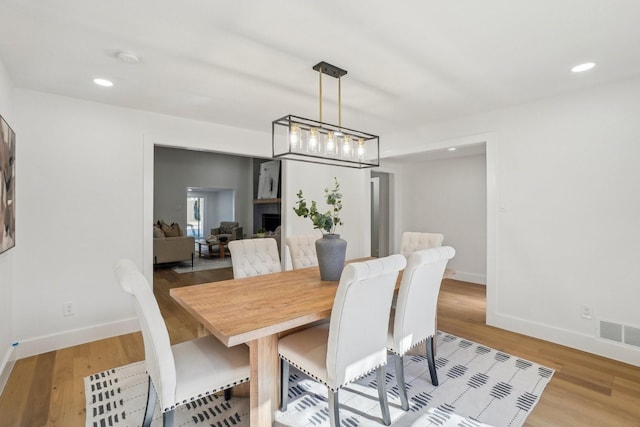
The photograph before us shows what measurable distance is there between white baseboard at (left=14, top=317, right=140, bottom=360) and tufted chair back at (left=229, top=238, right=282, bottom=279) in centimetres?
148

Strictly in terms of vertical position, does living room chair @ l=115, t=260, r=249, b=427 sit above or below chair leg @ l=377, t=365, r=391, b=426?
above

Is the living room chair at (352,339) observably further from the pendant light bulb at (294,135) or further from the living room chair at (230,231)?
the living room chair at (230,231)

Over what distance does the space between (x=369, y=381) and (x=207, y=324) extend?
1389 mm

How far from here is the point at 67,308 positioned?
297cm

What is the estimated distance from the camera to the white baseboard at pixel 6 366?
2.23 m

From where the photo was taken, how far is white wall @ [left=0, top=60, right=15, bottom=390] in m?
2.29

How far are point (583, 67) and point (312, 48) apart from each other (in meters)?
2.09

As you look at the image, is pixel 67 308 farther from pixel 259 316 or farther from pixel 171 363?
pixel 259 316

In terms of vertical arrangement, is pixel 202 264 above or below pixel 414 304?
below

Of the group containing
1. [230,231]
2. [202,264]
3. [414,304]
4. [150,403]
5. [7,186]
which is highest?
[7,186]

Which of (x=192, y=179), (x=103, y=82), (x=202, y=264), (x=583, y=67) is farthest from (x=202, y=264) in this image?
(x=583, y=67)

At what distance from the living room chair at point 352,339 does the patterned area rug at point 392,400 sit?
0.27m

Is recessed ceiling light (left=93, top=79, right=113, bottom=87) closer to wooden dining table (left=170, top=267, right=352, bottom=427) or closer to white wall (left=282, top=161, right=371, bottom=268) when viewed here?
wooden dining table (left=170, top=267, right=352, bottom=427)

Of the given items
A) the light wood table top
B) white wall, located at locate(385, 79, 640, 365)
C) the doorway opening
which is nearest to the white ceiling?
white wall, located at locate(385, 79, 640, 365)
